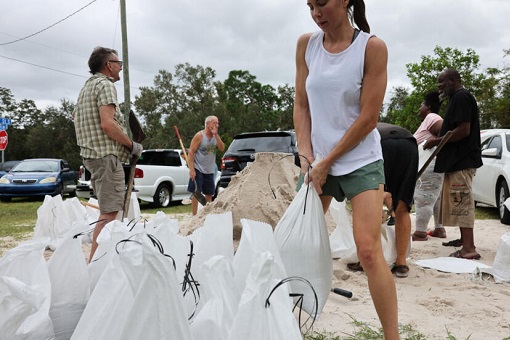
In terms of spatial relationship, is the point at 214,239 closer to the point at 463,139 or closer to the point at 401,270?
the point at 401,270

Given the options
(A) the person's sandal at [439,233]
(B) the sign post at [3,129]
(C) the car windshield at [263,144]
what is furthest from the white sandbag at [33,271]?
(B) the sign post at [3,129]

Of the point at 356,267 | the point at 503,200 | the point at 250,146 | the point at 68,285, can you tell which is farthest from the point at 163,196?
the point at 68,285

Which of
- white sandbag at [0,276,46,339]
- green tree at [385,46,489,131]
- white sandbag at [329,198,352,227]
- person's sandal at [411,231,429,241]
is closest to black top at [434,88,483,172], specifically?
white sandbag at [329,198,352,227]

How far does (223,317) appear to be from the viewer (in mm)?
1577

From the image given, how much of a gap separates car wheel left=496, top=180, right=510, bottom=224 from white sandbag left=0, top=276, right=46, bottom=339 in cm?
680

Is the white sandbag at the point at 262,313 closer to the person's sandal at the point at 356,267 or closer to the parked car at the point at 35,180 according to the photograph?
the person's sandal at the point at 356,267

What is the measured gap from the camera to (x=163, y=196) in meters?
11.9

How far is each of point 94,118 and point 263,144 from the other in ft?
20.7

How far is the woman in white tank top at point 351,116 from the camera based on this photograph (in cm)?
203

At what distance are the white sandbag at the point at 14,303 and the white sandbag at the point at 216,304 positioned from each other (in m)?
0.80

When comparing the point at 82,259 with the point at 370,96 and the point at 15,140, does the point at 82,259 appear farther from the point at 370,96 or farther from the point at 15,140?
the point at 15,140

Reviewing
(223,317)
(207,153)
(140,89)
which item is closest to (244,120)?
(140,89)

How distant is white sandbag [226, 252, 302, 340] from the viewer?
1.39 meters

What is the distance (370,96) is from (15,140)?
5040 cm
